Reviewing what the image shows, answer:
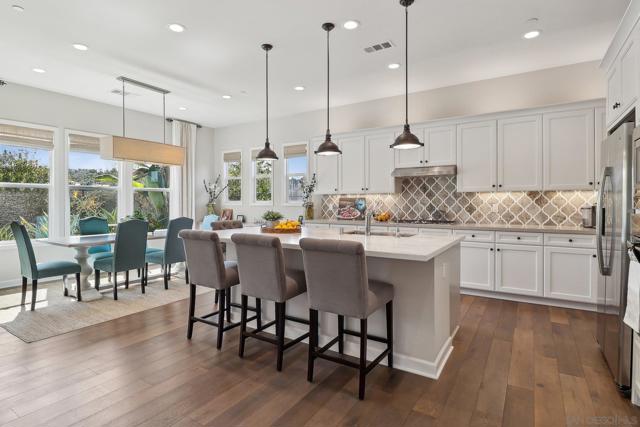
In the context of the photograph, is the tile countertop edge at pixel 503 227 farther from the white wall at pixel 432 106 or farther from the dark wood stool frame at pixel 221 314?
the dark wood stool frame at pixel 221 314

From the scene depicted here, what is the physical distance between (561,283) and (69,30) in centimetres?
585

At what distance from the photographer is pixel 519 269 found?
420cm

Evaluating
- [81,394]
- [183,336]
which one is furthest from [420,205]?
[81,394]

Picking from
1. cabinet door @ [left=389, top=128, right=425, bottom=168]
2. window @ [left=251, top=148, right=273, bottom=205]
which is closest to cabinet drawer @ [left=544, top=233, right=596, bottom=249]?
cabinet door @ [left=389, top=128, right=425, bottom=168]

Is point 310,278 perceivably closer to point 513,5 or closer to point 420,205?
point 513,5

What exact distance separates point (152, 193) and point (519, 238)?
20.9 feet

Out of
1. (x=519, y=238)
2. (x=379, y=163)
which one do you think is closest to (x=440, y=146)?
(x=379, y=163)

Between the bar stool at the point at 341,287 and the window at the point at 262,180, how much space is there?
15.9ft

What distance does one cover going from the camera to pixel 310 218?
20.7 ft

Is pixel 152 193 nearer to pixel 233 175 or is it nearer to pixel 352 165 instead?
pixel 233 175

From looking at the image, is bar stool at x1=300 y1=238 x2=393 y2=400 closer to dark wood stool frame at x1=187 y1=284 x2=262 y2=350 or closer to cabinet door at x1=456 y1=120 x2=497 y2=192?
dark wood stool frame at x1=187 y1=284 x2=262 y2=350

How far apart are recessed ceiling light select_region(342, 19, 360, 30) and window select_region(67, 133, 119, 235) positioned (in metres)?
4.89

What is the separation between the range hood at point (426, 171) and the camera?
4820 millimetres

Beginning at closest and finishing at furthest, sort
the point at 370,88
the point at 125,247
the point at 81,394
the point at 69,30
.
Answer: the point at 81,394 → the point at 69,30 → the point at 125,247 → the point at 370,88
